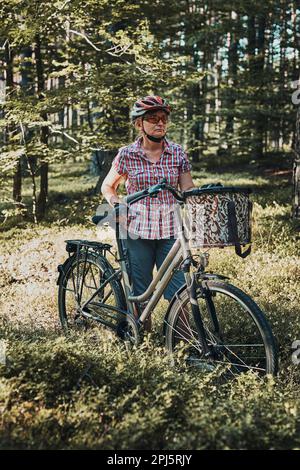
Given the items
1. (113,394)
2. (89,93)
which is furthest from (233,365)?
(89,93)

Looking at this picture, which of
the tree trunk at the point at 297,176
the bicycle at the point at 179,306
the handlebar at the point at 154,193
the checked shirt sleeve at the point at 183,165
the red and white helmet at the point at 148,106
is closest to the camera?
the bicycle at the point at 179,306

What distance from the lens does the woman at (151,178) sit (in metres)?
5.01

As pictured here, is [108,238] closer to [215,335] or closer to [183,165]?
[183,165]

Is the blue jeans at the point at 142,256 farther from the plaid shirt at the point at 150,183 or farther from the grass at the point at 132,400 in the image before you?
the grass at the point at 132,400

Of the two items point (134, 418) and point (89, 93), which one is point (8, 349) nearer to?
point (134, 418)

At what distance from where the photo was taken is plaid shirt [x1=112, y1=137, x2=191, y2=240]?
5.07 metres

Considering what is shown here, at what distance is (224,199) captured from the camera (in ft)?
13.1

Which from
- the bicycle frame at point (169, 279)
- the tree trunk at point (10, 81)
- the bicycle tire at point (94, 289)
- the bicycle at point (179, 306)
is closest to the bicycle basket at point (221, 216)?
the bicycle at point (179, 306)

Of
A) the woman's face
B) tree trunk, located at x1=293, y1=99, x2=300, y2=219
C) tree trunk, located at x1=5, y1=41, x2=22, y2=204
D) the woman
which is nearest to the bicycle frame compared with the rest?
the woman

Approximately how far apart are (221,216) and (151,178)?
1.26 meters

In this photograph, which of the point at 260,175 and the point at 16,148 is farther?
the point at 260,175

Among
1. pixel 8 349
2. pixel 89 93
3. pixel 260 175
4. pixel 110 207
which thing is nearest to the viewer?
pixel 8 349

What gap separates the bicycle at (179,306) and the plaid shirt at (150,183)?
203 millimetres
